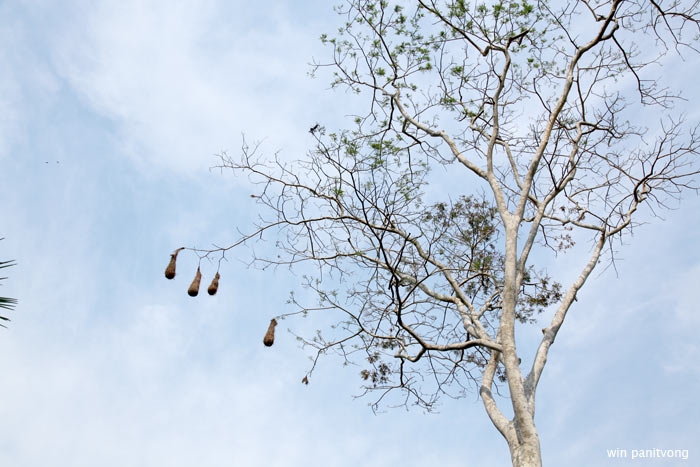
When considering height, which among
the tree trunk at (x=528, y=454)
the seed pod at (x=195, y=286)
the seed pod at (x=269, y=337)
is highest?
the seed pod at (x=195, y=286)

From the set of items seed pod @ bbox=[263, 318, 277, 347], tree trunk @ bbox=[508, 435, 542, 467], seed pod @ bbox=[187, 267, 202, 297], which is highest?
seed pod @ bbox=[187, 267, 202, 297]

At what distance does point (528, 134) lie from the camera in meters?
9.84

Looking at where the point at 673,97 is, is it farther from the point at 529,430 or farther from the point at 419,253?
the point at 529,430

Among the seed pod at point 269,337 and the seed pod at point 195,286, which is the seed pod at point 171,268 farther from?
the seed pod at point 269,337

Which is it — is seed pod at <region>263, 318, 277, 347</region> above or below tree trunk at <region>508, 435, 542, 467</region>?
above

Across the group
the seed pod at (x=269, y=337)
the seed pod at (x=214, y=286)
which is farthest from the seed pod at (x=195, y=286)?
the seed pod at (x=269, y=337)

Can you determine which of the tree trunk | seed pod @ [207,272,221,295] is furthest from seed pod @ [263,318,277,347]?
the tree trunk

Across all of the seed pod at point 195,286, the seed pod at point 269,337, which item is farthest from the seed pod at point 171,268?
the seed pod at point 269,337

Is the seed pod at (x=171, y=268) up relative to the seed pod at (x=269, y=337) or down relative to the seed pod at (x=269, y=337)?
up

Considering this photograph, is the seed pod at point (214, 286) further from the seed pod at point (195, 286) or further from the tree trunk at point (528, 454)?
the tree trunk at point (528, 454)

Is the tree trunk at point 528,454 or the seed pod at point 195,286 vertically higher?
the seed pod at point 195,286

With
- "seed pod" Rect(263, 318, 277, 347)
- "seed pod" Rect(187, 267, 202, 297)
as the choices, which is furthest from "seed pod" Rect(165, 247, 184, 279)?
"seed pod" Rect(263, 318, 277, 347)

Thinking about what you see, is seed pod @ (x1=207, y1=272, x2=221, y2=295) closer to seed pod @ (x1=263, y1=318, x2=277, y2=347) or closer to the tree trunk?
seed pod @ (x1=263, y1=318, x2=277, y2=347)

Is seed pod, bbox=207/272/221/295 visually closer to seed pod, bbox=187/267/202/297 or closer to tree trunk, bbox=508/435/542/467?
seed pod, bbox=187/267/202/297
